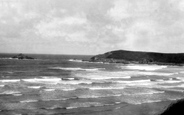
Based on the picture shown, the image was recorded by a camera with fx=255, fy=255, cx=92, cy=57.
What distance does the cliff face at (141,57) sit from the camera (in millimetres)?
120000

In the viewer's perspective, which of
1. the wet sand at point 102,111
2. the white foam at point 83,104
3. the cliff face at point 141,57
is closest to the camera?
the wet sand at point 102,111

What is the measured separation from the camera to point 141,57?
5202 inches

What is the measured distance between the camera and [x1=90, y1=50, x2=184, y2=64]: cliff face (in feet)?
394

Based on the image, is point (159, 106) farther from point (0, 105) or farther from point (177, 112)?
point (0, 105)

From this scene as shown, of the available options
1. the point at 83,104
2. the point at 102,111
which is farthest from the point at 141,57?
the point at 102,111

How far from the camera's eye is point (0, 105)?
20.0 metres

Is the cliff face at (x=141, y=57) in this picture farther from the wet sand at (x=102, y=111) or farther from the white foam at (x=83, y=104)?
the wet sand at (x=102, y=111)

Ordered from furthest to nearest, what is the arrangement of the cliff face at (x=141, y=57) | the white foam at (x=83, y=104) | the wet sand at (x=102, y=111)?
the cliff face at (x=141, y=57), the white foam at (x=83, y=104), the wet sand at (x=102, y=111)

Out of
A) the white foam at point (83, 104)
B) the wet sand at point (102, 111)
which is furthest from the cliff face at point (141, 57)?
the wet sand at point (102, 111)

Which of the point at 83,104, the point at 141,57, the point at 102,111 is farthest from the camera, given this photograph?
the point at 141,57

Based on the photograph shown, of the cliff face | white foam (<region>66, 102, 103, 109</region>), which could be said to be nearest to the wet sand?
white foam (<region>66, 102, 103, 109</region>)

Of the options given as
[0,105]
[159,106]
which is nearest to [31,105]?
[0,105]

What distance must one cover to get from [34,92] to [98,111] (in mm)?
9991

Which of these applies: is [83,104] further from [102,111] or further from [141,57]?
[141,57]
